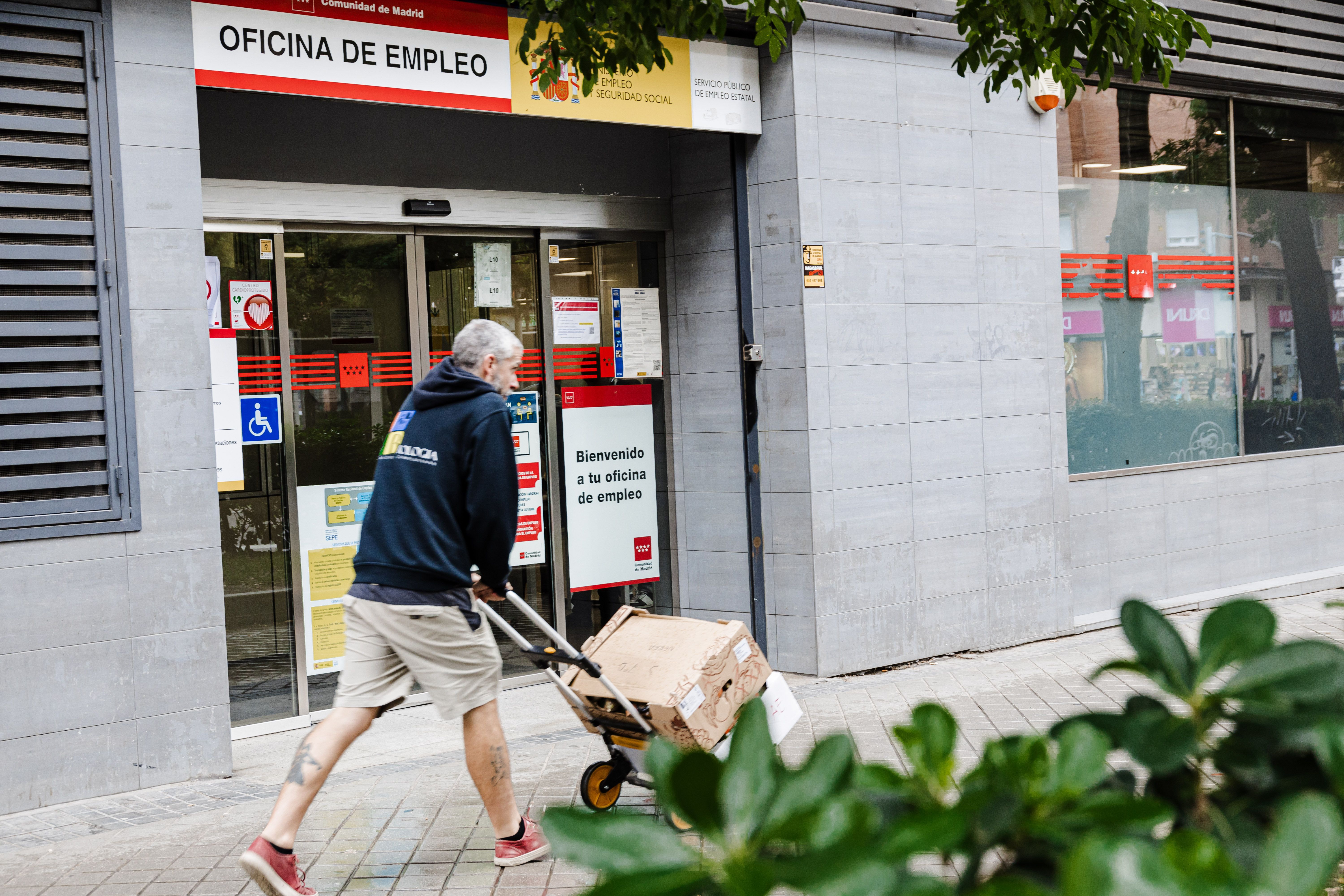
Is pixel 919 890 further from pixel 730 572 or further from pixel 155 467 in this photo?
pixel 730 572

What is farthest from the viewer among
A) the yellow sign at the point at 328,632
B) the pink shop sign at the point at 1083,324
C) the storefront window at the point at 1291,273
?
the storefront window at the point at 1291,273

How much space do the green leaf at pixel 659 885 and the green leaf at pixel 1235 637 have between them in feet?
1.64

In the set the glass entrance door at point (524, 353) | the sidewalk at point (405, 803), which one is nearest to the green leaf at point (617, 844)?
the sidewalk at point (405, 803)

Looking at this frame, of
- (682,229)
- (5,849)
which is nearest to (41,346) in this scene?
(5,849)

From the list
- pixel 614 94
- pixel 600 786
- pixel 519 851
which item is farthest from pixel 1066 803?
pixel 614 94

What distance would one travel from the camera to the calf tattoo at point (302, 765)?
419cm

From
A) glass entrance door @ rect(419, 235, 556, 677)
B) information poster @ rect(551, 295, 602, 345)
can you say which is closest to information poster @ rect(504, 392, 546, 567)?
glass entrance door @ rect(419, 235, 556, 677)

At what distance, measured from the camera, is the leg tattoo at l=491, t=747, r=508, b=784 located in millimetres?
4512

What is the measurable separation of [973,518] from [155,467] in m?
5.08

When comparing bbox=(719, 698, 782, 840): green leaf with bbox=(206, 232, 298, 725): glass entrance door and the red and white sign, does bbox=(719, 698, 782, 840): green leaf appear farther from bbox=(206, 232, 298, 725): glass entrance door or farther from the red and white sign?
bbox=(206, 232, 298, 725): glass entrance door

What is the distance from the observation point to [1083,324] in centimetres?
941

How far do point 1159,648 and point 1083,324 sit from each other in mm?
8761

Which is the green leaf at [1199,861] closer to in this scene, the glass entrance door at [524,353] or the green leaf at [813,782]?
the green leaf at [813,782]

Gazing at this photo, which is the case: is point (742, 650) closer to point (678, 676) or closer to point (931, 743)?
point (678, 676)
